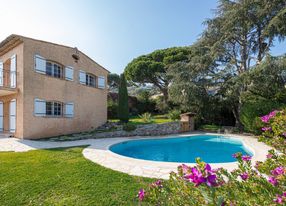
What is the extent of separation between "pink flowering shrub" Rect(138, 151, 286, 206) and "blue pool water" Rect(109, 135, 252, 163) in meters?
7.16

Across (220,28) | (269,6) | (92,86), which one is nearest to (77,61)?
(92,86)

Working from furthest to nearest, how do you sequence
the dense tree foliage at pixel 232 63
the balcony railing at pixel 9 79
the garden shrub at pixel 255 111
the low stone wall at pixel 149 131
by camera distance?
the low stone wall at pixel 149 131
the dense tree foliage at pixel 232 63
the garden shrub at pixel 255 111
the balcony railing at pixel 9 79

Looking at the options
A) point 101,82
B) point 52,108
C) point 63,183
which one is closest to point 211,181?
point 63,183

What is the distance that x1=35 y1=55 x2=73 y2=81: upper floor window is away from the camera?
1259 centimetres

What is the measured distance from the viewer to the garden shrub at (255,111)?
13156mm

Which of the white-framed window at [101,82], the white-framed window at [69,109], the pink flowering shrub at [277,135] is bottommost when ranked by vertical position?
the pink flowering shrub at [277,135]

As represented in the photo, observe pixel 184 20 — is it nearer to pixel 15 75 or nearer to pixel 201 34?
pixel 201 34

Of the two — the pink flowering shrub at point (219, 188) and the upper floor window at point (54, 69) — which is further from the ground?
the upper floor window at point (54, 69)

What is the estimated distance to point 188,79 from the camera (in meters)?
17.2

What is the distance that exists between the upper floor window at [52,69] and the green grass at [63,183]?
24.2 ft

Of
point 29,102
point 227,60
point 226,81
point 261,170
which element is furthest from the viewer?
point 227,60

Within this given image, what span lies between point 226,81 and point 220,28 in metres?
4.58

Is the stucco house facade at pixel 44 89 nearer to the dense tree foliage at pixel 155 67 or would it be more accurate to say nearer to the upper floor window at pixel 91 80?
the upper floor window at pixel 91 80

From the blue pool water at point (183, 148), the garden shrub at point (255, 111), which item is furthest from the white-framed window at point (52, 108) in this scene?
the garden shrub at point (255, 111)
